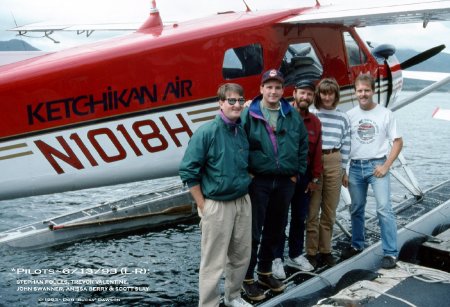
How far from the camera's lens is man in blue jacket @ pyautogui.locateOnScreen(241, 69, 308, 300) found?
3551 mm

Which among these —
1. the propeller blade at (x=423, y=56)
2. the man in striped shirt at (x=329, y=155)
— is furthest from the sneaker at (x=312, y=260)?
the propeller blade at (x=423, y=56)

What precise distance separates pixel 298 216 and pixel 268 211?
546mm

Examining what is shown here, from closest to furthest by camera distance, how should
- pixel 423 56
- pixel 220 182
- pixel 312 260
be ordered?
pixel 220 182 → pixel 312 260 → pixel 423 56

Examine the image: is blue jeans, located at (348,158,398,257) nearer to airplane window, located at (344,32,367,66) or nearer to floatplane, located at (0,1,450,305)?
floatplane, located at (0,1,450,305)

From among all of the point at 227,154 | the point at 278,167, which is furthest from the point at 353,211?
the point at 227,154

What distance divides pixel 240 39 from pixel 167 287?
300 cm

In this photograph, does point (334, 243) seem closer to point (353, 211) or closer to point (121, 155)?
point (353, 211)

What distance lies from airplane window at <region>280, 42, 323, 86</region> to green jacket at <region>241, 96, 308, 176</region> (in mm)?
A: 1895

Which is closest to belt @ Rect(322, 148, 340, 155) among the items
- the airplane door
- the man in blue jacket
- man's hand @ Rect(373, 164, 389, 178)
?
man's hand @ Rect(373, 164, 389, 178)

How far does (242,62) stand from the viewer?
502cm

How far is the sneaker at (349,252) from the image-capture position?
15.6 ft

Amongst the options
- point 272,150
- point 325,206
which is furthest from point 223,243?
point 325,206

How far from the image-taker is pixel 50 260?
650 centimetres

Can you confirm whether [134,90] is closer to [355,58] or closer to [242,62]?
[242,62]
